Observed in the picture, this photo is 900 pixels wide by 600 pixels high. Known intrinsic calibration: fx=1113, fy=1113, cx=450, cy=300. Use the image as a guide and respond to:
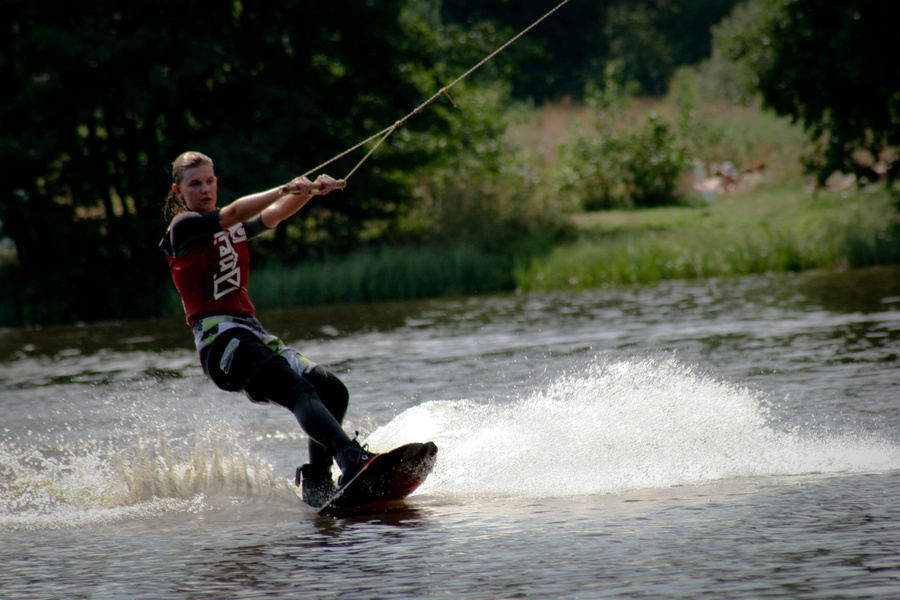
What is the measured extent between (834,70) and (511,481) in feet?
51.6

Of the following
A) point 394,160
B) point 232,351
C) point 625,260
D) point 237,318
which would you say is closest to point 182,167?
point 237,318

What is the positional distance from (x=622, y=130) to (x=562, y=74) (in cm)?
2371

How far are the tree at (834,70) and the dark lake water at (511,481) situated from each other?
9348 mm

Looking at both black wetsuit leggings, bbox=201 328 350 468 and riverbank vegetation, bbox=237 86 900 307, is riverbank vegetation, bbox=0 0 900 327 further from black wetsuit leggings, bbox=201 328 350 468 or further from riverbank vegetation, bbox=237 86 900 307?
black wetsuit leggings, bbox=201 328 350 468

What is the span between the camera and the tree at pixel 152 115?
21.9 meters

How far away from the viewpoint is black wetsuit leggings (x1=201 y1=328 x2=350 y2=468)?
5250 mm

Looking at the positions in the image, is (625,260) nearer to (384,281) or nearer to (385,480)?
(384,281)

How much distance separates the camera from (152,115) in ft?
78.3

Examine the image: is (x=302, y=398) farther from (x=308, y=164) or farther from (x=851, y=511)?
(x=308, y=164)

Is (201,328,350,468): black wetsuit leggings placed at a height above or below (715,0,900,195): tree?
below

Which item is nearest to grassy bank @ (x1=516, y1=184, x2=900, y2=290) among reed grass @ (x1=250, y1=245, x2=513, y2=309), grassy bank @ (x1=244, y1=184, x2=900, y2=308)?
grassy bank @ (x1=244, y1=184, x2=900, y2=308)

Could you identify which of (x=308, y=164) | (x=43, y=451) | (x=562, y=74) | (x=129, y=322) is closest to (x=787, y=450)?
(x=43, y=451)

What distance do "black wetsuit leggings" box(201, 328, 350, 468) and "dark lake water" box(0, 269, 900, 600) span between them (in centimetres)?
43

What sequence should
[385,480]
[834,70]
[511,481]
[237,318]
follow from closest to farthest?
1. [385,480]
2. [237,318]
3. [511,481]
4. [834,70]
